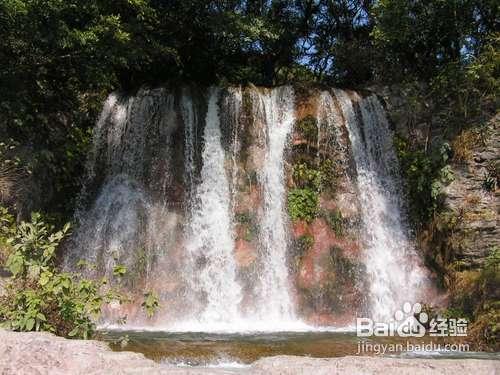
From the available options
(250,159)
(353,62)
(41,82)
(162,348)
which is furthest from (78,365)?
(353,62)

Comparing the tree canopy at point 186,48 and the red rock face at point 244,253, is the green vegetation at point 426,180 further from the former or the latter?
the red rock face at point 244,253

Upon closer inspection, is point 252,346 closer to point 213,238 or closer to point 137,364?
point 137,364

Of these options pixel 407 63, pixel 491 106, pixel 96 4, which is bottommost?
pixel 491 106

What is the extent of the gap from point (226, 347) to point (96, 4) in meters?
7.83

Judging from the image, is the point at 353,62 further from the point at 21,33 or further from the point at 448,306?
the point at 21,33

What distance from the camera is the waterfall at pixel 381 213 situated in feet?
36.9

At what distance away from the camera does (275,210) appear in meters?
12.6

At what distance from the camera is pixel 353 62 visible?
18.6 m

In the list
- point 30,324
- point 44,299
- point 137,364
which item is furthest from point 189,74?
point 137,364

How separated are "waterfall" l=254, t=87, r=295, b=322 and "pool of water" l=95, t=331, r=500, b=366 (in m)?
1.87

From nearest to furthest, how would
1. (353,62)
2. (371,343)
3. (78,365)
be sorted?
(78,365) < (371,343) < (353,62)

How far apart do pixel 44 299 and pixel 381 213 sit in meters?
9.21

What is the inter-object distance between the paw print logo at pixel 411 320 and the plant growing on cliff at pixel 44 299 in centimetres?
562

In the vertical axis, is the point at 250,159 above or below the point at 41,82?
below
